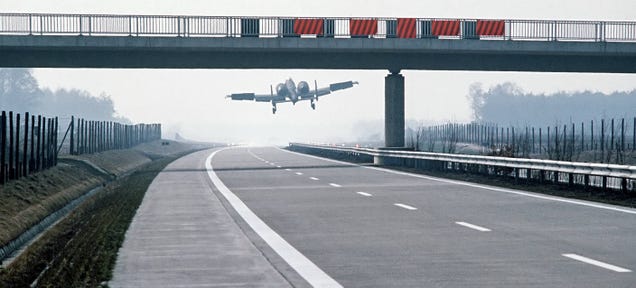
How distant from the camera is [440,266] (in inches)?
469

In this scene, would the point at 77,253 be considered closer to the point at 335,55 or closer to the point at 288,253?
the point at 288,253

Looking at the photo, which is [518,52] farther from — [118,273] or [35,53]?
[118,273]

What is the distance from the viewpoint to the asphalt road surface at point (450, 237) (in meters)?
11.1

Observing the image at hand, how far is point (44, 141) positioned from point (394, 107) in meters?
19.4

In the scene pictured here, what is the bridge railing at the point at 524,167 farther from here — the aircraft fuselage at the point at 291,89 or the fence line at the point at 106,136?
the aircraft fuselage at the point at 291,89

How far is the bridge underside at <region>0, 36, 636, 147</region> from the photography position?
4891 cm

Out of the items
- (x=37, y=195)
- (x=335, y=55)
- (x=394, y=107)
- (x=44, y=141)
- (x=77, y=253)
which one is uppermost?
(x=335, y=55)

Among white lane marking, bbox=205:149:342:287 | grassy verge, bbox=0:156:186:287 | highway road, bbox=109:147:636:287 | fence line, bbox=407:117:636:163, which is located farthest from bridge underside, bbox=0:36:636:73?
white lane marking, bbox=205:149:342:287

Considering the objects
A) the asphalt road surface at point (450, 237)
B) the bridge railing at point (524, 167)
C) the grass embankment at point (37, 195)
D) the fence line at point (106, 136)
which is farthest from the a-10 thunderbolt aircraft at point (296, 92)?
the asphalt road surface at point (450, 237)

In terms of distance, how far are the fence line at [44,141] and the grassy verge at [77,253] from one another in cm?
712

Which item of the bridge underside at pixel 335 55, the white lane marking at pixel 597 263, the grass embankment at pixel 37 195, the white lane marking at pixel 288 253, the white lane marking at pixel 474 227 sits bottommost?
the grass embankment at pixel 37 195

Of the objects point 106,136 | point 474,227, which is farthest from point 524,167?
point 106,136

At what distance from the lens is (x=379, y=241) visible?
14773 mm

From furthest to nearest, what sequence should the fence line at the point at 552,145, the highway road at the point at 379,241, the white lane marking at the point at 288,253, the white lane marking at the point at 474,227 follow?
the fence line at the point at 552,145 → the white lane marking at the point at 474,227 → the highway road at the point at 379,241 → the white lane marking at the point at 288,253
